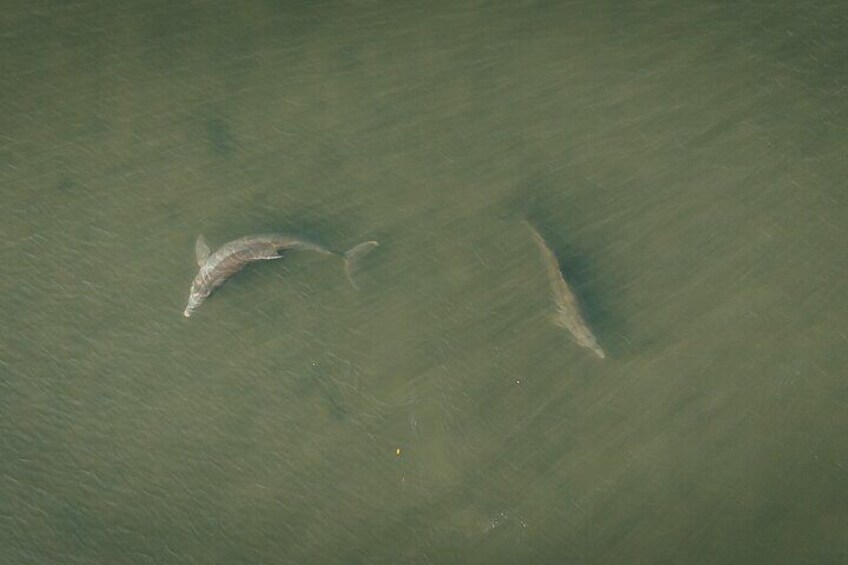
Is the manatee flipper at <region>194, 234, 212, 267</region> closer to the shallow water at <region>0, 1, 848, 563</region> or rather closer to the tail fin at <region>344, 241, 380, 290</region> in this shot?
the shallow water at <region>0, 1, 848, 563</region>

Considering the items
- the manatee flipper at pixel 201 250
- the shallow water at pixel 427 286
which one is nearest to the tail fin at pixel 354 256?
the shallow water at pixel 427 286

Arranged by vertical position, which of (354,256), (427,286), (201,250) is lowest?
(427,286)

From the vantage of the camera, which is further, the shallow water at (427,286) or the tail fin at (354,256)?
the tail fin at (354,256)

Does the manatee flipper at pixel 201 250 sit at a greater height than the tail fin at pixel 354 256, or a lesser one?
greater

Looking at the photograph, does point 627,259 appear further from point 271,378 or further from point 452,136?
point 271,378

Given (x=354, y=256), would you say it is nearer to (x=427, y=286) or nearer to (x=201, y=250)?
(x=427, y=286)

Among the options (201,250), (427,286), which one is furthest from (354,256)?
(201,250)

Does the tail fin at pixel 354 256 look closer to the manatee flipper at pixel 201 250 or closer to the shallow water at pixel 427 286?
the shallow water at pixel 427 286
